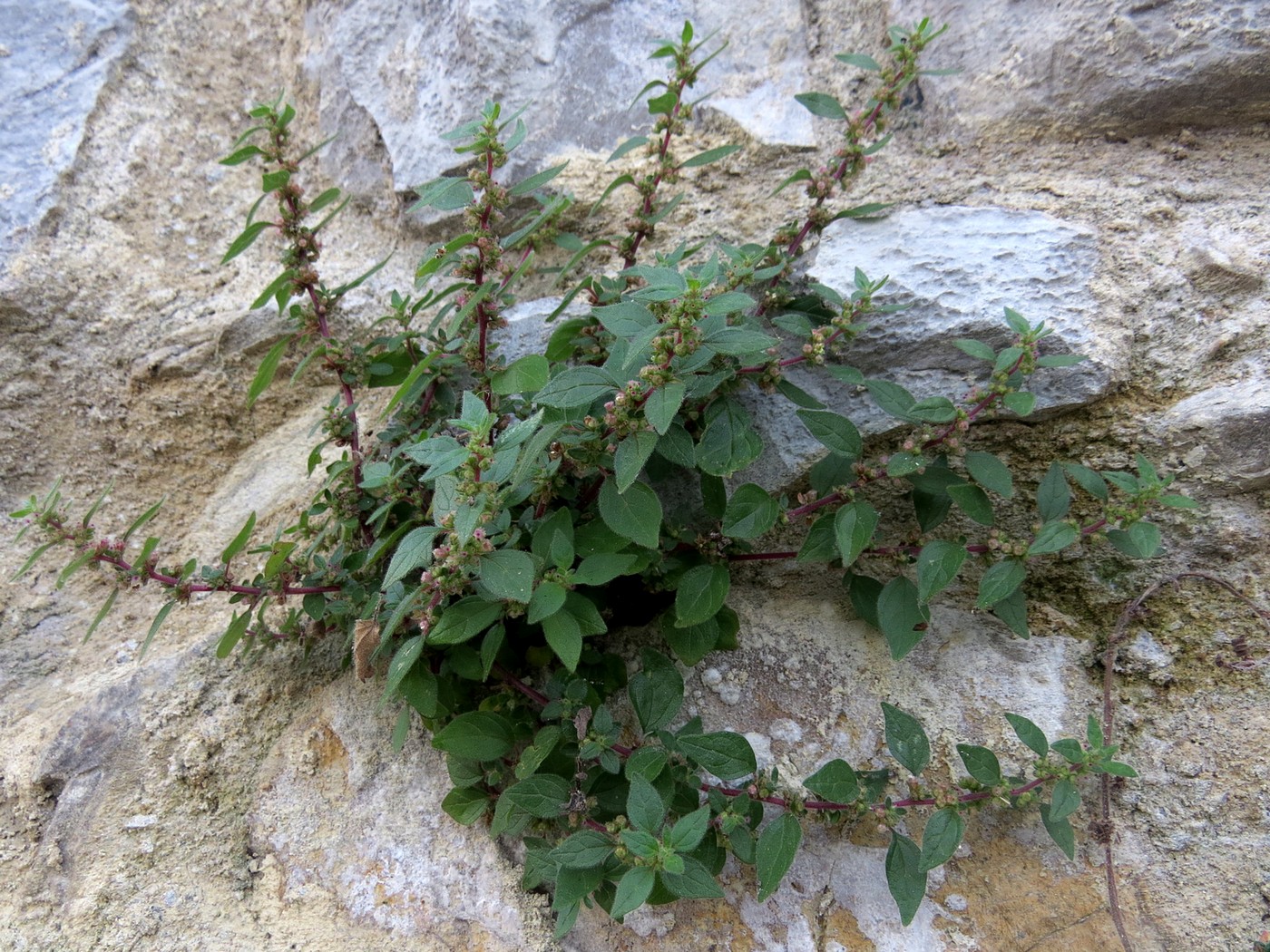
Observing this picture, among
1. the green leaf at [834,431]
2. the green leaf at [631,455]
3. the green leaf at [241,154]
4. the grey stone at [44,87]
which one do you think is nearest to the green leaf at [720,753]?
the green leaf at [631,455]

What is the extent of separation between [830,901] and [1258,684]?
88 centimetres

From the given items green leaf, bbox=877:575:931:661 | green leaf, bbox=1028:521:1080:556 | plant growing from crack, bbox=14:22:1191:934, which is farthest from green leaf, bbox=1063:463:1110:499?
green leaf, bbox=877:575:931:661

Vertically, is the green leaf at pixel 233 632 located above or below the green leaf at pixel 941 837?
above

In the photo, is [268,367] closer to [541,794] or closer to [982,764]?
[541,794]

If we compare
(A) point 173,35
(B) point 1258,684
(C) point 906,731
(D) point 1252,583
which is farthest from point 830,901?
(A) point 173,35

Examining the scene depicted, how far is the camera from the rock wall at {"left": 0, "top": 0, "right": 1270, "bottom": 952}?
5.09ft

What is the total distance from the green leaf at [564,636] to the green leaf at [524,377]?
423 millimetres

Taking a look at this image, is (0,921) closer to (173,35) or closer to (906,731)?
(906,731)

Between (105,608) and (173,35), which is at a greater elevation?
(173,35)

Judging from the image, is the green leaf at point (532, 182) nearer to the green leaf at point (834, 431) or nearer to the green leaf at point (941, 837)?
the green leaf at point (834, 431)

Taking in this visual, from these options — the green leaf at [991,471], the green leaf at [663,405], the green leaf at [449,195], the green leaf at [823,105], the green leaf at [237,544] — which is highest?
the green leaf at [449,195]

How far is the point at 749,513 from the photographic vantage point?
1.57 meters

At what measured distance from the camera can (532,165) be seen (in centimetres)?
236

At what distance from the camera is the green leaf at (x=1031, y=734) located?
143 centimetres
